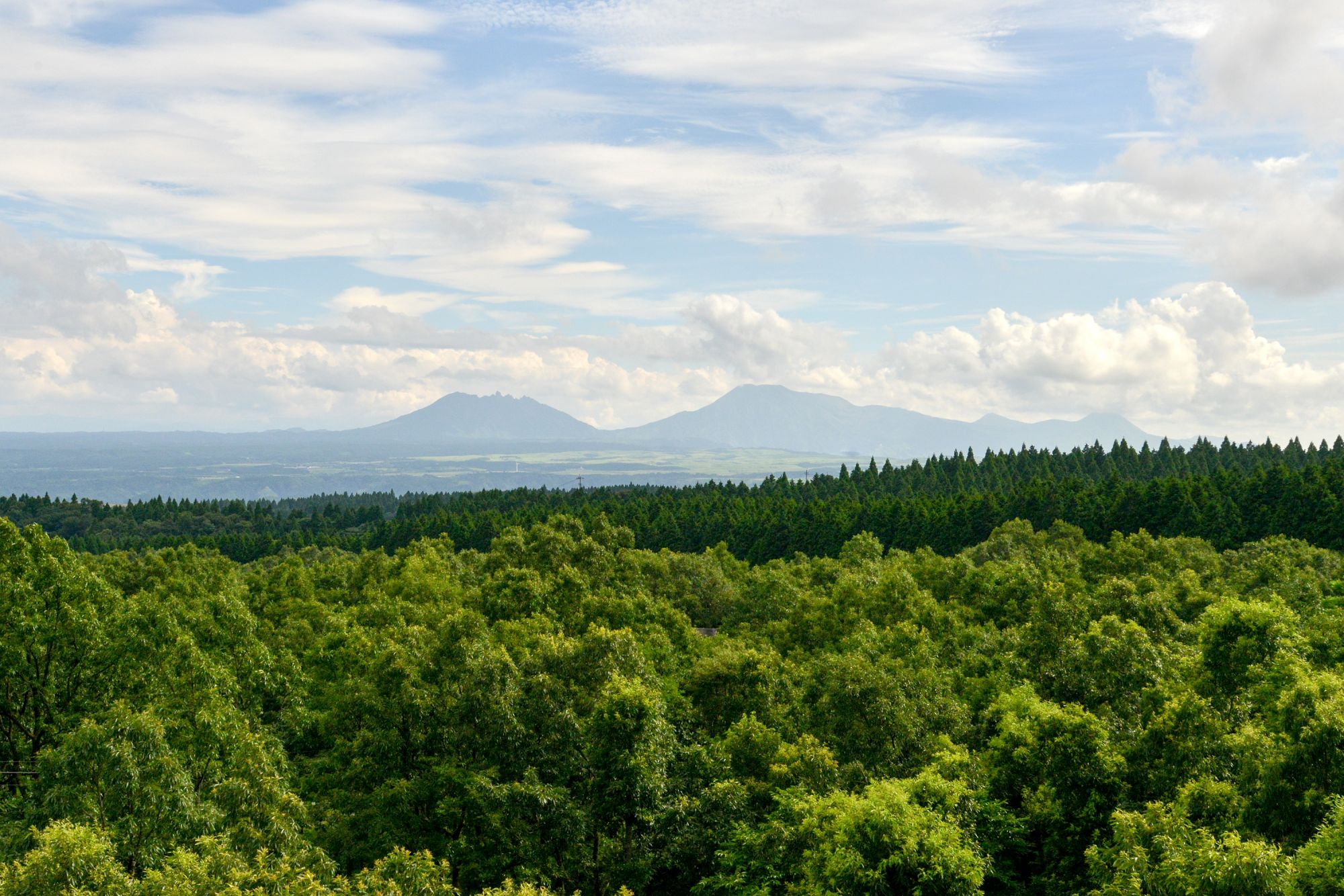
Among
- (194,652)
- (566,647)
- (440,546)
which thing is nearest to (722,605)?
(440,546)

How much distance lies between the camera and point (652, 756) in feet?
124

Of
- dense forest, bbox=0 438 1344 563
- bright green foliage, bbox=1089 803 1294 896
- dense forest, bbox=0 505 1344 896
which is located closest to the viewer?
bright green foliage, bbox=1089 803 1294 896

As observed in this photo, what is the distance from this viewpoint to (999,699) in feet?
145

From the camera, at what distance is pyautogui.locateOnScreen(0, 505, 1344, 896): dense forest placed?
2783 cm

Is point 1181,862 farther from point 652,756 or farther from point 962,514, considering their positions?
point 962,514

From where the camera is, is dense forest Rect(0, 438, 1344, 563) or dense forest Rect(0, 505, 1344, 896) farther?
dense forest Rect(0, 438, 1344, 563)

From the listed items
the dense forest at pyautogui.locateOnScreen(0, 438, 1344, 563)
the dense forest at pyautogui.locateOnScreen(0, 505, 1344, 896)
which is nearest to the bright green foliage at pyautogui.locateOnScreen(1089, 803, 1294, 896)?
the dense forest at pyautogui.locateOnScreen(0, 505, 1344, 896)

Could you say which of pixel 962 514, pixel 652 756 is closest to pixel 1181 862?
pixel 652 756

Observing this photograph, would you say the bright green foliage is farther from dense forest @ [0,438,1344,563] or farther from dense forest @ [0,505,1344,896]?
dense forest @ [0,438,1344,563]

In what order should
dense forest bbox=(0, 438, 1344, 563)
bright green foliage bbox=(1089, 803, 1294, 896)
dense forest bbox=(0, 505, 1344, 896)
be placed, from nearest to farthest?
bright green foliage bbox=(1089, 803, 1294, 896)
dense forest bbox=(0, 505, 1344, 896)
dense forest bbox=(0, 438, 1344, 563)

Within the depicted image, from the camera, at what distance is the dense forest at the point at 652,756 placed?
27.8m

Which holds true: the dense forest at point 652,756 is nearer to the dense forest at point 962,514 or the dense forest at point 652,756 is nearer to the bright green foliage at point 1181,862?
the bright green foliage at point 1181,862

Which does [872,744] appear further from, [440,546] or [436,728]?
[440,546]

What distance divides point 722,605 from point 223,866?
71.8 m
